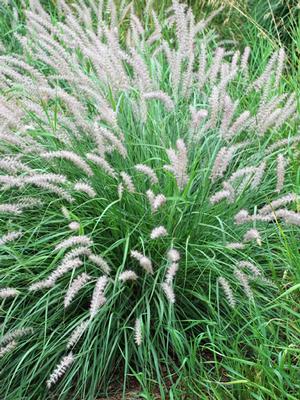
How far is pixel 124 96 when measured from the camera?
4000 millimetres

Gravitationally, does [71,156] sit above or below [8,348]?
above

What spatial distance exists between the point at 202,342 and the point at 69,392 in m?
0.73

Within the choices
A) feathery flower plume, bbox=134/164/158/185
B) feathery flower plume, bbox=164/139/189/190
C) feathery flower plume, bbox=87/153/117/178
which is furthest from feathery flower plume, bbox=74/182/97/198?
feathery flower plume, bbox=164/139/189/190

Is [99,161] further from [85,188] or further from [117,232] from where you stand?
[117,232]

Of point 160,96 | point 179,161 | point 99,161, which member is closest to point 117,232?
point 99,161

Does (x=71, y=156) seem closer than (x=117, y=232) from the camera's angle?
Yes

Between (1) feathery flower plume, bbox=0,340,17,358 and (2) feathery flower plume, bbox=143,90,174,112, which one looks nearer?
(1) feathery flower plume, bbox=0,340,17,358

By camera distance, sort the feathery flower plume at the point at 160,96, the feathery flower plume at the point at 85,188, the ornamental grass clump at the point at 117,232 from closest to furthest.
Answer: the feathery flower plume at the point at 85,188, the ornamental grass clump at the point at 117,232, the feathery flower plume at the point at 160,96

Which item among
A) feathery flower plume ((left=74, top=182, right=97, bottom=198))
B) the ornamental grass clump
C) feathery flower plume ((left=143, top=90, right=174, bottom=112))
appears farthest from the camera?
feathery flower plume ((left=143, top=90, right=174, bottom=112))

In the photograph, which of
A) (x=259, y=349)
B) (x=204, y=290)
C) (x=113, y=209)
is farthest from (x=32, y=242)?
(x=259, y=349)

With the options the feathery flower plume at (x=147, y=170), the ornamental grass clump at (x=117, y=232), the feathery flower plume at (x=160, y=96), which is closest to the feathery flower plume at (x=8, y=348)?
the ornamental grass clump at (x=117, y=232)

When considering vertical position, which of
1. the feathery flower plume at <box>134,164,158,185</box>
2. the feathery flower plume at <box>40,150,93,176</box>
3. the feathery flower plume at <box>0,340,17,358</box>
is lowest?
the feathery flower plume at <box>0,340,17,358</box>

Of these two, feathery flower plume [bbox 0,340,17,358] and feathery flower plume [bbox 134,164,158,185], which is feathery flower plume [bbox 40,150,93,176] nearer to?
feathery flower plume [bbox 134,164,158,185]

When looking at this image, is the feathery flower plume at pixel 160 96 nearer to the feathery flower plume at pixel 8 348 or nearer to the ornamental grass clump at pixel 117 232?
the ornamental grass clump at pixel 117 232
